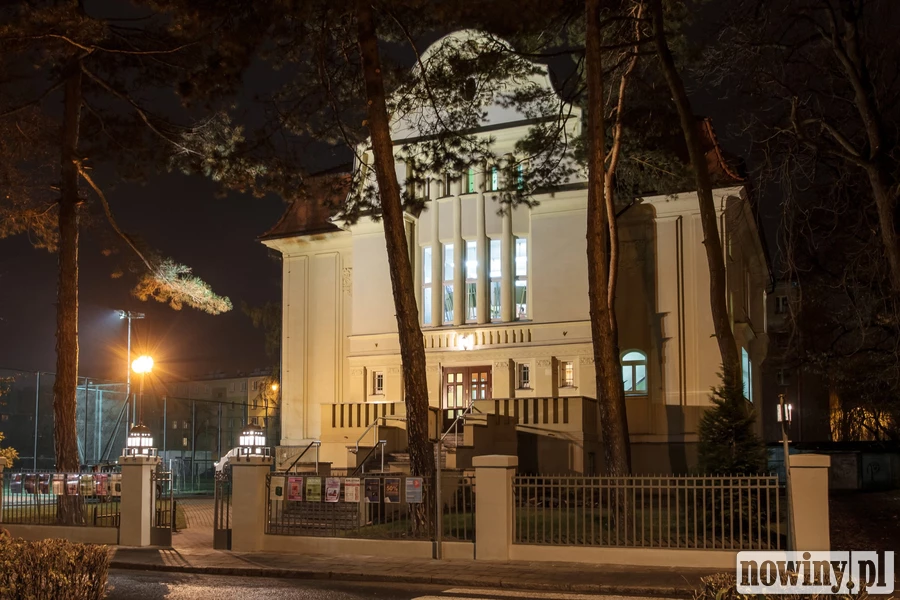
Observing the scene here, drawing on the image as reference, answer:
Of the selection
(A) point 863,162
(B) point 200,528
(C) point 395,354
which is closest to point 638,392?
(C) point 395,354

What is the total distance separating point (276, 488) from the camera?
17.4 m

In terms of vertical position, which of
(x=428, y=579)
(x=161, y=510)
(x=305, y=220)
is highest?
(x=305, y=220)

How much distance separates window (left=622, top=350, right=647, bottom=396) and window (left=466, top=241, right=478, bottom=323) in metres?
5.15

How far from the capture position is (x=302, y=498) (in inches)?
673

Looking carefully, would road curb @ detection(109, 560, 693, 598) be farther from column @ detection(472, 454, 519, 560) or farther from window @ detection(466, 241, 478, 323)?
window @ detection(466, 241, 478, 323)

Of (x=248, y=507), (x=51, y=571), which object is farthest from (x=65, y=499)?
(x=51, y=571)

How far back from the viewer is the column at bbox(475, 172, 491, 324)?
3080 centimetres

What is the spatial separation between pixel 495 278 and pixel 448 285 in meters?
1.73

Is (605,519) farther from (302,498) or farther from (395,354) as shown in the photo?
(395,354)

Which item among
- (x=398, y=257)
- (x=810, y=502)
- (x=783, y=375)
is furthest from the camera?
(x=783, y=375)

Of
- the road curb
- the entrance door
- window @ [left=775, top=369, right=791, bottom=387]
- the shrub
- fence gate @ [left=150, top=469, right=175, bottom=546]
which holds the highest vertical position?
window @ [left=775, top=369, right=791, bottom=387]

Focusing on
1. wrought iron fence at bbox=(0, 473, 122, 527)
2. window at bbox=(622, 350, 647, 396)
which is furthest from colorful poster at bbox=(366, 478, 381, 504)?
window at bbox=(622, 350, 647, 396)

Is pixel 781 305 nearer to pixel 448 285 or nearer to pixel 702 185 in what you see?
pixel 448 285

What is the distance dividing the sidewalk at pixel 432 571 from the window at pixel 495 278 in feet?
51.1
